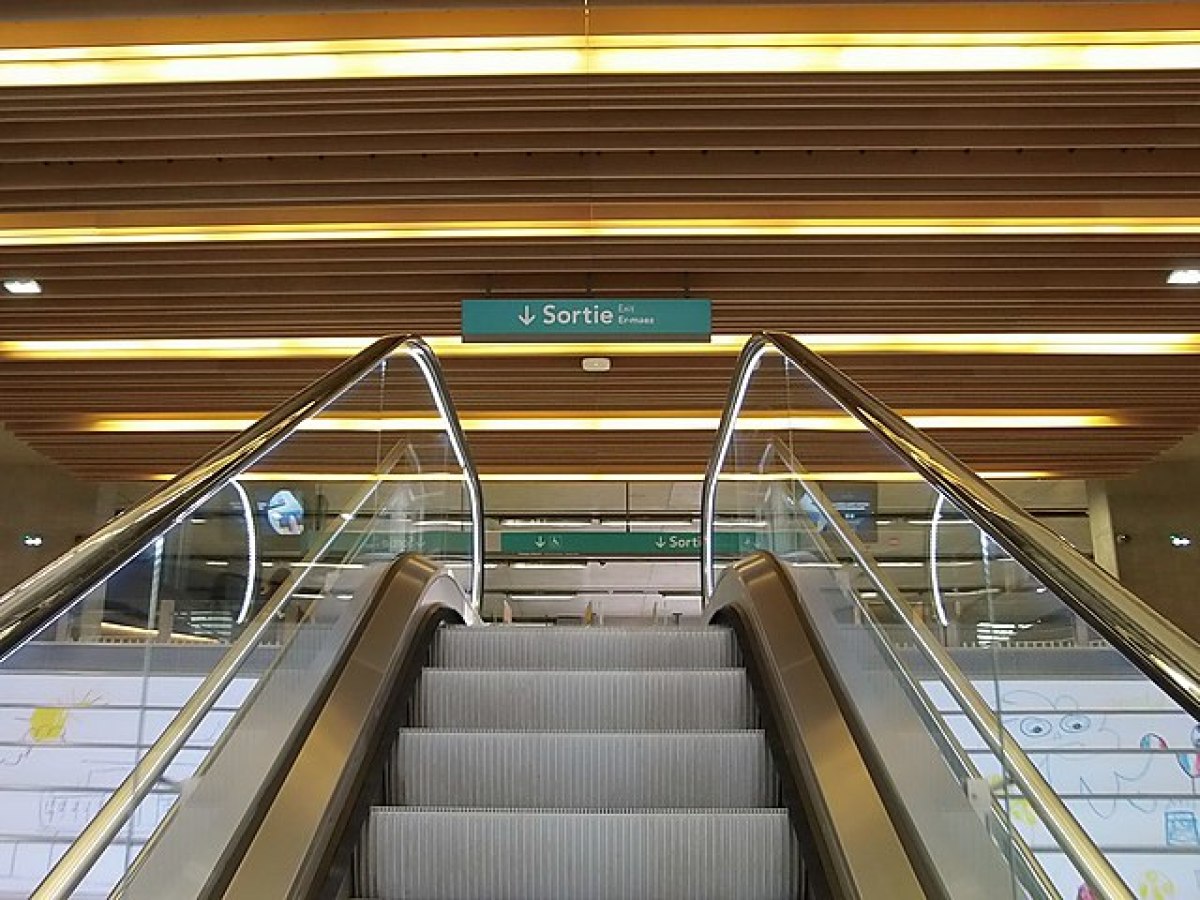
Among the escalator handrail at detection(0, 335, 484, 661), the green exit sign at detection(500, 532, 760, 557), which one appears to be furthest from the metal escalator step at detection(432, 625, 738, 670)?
the green exit sign at detection(500, 532, 760, 557)

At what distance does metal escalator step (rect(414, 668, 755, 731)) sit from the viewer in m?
3.25

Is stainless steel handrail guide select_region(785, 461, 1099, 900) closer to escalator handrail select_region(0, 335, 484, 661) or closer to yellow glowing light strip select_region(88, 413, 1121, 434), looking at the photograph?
escalator handrail select_region(0, 335, 484, 661)

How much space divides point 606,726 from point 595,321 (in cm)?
344

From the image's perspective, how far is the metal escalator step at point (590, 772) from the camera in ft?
9.22

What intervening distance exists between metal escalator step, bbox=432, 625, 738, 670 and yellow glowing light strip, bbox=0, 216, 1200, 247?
3.46 meters

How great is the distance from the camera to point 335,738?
2551 mm

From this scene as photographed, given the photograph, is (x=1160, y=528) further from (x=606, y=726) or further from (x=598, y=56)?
(x=606, y=726)

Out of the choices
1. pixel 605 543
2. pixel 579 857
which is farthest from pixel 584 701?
pixel 605 543

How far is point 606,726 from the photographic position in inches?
Result: 129

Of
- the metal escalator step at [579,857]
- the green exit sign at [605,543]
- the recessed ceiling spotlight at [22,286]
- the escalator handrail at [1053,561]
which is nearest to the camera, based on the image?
the escalator handrail at [1053,561]

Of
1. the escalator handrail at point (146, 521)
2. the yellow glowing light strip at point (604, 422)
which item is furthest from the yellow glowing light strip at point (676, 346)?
the escalator handrail at point (146, 521)

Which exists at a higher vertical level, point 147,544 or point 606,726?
point 147,544

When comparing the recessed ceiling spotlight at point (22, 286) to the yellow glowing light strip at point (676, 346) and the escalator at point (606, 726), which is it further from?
the escalator at point (606, 726)

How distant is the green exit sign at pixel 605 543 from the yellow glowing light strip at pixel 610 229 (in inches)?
226
